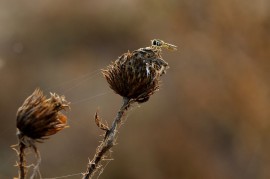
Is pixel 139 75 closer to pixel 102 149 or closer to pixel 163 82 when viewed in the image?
pixel 102 149

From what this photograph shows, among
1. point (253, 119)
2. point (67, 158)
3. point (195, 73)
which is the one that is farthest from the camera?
point (195, 73)

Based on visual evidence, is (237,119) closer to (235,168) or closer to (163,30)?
(235,168)

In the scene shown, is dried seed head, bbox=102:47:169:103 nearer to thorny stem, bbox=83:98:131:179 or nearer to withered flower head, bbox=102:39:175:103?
withered flower head, bbox=102:39:175:103

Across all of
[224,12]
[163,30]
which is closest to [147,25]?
[163,30]

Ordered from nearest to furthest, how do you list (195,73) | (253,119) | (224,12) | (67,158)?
(67,158) < (253,119) < (195,73) < (224,12)

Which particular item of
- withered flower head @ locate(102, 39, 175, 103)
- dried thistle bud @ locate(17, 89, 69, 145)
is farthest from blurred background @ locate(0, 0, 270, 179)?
dried thistle bud @ locate(17, 89, 69, 145)

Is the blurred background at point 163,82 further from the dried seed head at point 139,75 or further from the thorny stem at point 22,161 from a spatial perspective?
the thorny stem at point 22,161

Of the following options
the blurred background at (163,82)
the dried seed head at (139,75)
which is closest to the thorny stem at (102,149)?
the dried seed head at (139,75)

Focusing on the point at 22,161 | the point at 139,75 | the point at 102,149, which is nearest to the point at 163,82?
the point at 139,75
